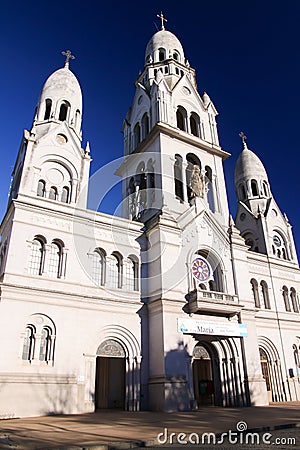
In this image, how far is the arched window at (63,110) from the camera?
106ft

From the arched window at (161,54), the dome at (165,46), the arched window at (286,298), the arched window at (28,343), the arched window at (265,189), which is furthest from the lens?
the arched window at (161,54)

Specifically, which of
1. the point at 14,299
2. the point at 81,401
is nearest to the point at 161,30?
the point at 14,299

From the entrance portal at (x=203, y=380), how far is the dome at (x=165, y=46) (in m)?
34.6

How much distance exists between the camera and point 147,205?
33000 mm

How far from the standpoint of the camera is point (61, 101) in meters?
32.0

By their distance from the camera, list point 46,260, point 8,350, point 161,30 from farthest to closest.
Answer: point 161,30, point 46,260, point 8,350

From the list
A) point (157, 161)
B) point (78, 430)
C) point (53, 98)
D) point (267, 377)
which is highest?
point (53, 98)

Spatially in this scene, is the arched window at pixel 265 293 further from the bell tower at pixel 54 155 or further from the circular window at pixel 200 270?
the bell tower at pixel 54 155

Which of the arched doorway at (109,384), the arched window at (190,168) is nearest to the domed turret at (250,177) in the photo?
the arched window at (190,168)

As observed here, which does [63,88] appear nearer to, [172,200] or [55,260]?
[172,200]

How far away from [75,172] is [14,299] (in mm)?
12037

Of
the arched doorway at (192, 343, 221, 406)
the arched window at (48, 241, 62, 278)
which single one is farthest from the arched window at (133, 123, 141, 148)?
the arched doorway at (192, 343, 221, 406)

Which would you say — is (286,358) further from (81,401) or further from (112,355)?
(81,401)

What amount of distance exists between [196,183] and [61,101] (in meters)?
14.6
